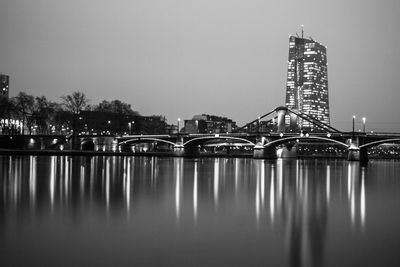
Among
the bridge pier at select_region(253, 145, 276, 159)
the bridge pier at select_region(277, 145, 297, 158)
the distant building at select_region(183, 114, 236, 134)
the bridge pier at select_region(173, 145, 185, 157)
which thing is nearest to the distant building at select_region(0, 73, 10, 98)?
the distant building at select_region(183, 114, 236, 134)

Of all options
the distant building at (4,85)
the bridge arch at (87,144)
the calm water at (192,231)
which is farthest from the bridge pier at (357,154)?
the distant building at (4,85)

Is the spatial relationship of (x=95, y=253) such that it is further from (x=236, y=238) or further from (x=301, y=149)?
(x=301, y=149)

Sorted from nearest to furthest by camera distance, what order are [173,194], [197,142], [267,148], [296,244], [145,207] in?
[296,244] → [145,207] → [173,194] → [267,148] → [197,142]

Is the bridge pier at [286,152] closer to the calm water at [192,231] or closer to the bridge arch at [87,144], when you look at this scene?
the bridge arch at [87,144]

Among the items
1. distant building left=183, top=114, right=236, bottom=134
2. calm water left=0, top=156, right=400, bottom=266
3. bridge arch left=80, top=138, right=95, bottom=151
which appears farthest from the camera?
distant building left=183, top=114, right=236, bottom=134

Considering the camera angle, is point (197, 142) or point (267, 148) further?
point (197, 142)

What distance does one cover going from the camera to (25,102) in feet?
300

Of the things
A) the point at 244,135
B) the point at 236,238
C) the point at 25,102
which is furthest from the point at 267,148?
the point at 236,238

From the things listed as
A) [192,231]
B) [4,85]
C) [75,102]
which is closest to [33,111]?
[75,102]

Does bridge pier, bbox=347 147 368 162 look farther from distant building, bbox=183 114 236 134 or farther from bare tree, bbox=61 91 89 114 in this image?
distant building, bbox=183 114 236 134

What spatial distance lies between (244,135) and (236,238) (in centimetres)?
7553

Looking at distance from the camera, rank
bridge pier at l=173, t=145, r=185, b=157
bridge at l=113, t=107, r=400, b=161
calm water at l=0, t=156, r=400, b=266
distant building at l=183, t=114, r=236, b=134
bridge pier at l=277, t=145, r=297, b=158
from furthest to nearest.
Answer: distant building at l=183, t=114, r=236, b=134 < bridge pier at l=277, t=145, r=297, b=158 < bridge pier at l=173, t=145, r=185, b=157 < bridge at l=113, t=107, r=400, b=161 < calm water at l=0, t=156, r=400, b=266

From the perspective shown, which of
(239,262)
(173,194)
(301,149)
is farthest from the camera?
(301,149)

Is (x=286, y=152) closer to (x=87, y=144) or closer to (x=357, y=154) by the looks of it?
(x=357, y=154)
